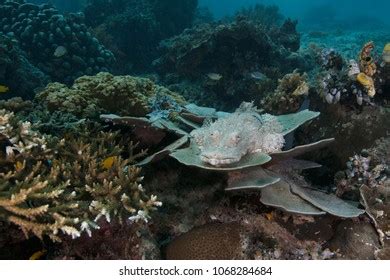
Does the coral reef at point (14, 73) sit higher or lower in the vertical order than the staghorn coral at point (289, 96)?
lower

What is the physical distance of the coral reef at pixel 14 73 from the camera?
9.61 metres

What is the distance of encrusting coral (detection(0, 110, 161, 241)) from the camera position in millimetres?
2984

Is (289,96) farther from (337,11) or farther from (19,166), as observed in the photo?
(337,11)

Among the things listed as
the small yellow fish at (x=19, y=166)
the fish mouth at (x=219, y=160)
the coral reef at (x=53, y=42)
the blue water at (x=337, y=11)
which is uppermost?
the fish mouth at (x=219, y=160)

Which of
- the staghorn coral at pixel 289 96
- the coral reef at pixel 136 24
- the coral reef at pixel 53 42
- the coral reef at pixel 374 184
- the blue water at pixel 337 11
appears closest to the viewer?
the coral reef at pixel 374 184

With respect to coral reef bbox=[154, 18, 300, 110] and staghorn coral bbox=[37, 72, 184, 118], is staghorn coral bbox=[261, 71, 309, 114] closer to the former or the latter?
staghorn coral bbox=[37, 72, 184, 118]

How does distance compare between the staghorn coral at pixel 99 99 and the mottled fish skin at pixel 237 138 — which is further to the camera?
the staghorn coral at pixel 99 99

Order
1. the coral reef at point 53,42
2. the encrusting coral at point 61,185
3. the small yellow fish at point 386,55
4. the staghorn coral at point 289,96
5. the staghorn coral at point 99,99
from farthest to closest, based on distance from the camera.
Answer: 1. the coral reef at point 53,42
2. the staghorn coral at point 289,96
3. the small yellow fish at point 386,55
4. the staghorn coral at point 99,99
5. the encrusting coral at point 61,185

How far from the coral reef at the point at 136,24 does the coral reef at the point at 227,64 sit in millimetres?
4642

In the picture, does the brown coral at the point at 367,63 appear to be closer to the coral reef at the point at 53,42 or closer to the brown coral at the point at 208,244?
the brown coral at the point at 208,244

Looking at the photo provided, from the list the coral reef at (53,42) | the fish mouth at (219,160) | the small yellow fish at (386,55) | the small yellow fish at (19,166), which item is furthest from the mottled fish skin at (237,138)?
the coral reef at (53,42)

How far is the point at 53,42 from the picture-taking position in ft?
40.2

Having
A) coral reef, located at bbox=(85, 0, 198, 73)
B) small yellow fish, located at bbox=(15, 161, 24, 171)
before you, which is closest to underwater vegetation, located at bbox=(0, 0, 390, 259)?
small yellow fish, located at bbox=(15, 161, 24, 171)
